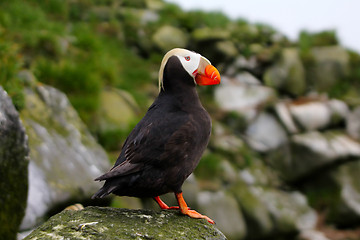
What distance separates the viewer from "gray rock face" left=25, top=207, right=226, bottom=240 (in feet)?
7.09

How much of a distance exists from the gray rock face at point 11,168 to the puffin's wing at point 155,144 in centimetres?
96

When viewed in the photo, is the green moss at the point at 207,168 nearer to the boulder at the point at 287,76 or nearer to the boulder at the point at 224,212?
the boulder at the point at 224,212

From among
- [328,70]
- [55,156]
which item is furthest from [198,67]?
[328,70]

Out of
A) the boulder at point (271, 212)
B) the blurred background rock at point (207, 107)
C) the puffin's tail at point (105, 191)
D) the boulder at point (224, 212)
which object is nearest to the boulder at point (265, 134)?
the blurred background rock at point (207, 107)

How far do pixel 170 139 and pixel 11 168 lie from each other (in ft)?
4.44

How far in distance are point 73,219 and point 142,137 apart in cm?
67

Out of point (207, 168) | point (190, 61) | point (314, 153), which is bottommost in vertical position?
point (314, 153)

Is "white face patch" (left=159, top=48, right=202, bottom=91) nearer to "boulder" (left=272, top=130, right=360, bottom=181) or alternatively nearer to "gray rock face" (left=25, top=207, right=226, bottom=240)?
"gray rock face" (left=25, top=207, right=226, bottom=240)

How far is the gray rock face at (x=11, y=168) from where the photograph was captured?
9.28ft

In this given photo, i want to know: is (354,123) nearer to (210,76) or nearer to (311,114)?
(311,114)

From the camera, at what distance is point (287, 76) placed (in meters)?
10.6

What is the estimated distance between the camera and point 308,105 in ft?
31.3

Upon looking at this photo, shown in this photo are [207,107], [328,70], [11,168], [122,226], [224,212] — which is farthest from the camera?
[328,70]

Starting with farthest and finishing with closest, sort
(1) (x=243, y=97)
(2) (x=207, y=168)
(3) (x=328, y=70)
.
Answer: (3) (x=328, y=70) → (1) (x=243, y=97) → (2) (x=207, y=168)
